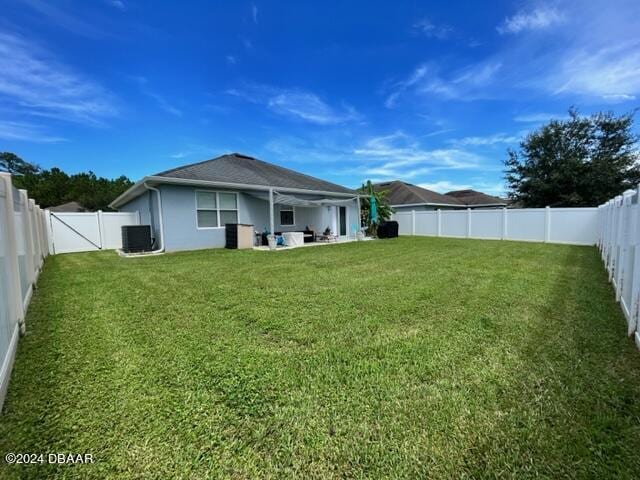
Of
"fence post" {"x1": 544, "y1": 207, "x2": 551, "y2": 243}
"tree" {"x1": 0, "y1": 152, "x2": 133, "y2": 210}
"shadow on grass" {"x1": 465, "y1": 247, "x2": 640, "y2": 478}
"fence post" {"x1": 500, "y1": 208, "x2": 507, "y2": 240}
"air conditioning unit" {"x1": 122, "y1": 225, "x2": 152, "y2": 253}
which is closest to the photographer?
"shadow on grass" {"x1": 465, "y1": 247, "x2": 640, "y2": 478}

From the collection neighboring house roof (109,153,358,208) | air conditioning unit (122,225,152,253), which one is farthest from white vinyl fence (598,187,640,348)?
air conditioning unit (122,225,152,253)

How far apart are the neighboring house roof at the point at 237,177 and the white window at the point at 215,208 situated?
72 cm

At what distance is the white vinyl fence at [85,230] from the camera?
43.1 ft

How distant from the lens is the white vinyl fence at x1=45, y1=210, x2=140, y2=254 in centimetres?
1314

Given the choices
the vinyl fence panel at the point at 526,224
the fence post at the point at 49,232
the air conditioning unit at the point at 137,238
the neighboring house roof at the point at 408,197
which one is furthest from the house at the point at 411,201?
the fence post at the point at 49,232

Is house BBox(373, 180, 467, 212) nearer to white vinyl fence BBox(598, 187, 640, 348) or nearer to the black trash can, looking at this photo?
the black trash can

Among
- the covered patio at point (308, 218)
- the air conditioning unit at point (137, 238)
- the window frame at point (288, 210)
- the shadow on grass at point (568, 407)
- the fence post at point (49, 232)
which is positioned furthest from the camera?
the window frame at point (288, 210)

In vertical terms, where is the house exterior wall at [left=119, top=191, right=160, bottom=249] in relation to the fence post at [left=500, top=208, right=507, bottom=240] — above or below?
above

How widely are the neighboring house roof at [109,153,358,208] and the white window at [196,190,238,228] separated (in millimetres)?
718

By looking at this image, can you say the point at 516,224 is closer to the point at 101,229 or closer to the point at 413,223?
the point at 413,223

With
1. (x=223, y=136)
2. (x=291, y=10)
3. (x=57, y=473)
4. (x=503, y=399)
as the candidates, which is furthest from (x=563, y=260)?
(x=223, y=136)

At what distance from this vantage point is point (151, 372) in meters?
2.63

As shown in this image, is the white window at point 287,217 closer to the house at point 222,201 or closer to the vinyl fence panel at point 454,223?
the house at point 222,201

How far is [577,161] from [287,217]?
2140 centimetres
